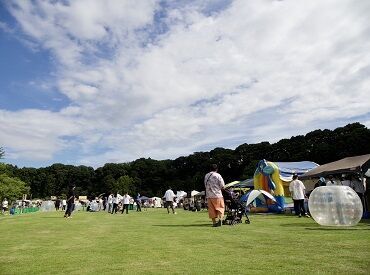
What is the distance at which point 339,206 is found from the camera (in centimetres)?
1084

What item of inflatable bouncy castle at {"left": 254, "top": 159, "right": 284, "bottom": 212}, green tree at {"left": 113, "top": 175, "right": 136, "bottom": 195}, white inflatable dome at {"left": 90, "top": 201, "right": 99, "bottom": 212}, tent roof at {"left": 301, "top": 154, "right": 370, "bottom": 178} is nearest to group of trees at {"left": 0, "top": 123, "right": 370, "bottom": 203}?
green tree at {"left": 113, "top": 175, "right": 136, "bottom": 195}

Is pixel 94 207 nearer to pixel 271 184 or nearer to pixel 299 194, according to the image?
pixel 271 184

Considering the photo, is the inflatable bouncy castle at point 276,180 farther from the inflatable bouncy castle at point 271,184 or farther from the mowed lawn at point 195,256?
the mowed lawn at point 195,256

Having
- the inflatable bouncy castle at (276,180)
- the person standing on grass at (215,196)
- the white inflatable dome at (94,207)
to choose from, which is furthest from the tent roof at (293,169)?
the white inflatable dome at (94,207)

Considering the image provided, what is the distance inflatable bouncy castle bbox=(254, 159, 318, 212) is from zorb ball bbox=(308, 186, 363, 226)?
1259cm

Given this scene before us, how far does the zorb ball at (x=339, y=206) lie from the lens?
1077cm

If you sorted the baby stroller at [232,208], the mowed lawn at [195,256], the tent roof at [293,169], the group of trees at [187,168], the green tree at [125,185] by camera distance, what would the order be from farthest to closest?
the green tree at [125,185]
the group of trees at [187,168]
the tent roof at [293,169]
the baby stroller at [232,208]
the mowed lawn at [195,256]

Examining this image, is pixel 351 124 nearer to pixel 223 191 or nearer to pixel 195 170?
pixel 195 170

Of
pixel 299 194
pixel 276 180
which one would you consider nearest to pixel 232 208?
pixel 299 194

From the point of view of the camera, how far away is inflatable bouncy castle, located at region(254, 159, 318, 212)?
2417 cm

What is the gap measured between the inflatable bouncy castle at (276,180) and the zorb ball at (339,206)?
12593 mm

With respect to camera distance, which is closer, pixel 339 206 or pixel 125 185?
pixel 339 206

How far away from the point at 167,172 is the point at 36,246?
10912 cm

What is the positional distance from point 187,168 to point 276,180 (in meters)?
90.3
